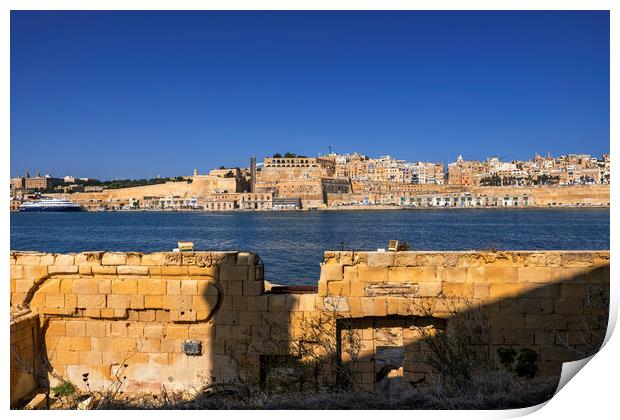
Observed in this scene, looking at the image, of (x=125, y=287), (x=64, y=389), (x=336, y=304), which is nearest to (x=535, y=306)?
(x=336, y=304)

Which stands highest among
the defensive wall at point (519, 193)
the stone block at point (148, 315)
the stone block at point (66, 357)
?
the defensive wall at point (519, 193)

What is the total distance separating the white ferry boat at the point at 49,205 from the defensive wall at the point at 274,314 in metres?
82.7

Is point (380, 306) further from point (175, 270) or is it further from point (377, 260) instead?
point (175, 270)

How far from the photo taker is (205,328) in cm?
509

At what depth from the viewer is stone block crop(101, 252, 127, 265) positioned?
5.19 meters

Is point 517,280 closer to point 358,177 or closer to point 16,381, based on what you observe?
point 16,381

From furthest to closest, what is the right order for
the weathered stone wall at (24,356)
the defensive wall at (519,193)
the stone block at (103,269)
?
the defensive wall at (519,193), the stone block at (103,269), the weathered stone wall at (24,356)

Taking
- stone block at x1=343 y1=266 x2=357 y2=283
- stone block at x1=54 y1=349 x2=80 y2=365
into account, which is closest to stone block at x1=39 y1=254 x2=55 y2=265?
stone block at x1=54 y1=349 x2=80 y2=365

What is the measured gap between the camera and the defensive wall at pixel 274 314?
4742 millimetres

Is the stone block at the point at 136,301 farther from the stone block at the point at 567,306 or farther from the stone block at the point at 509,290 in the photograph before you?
the stone block at the point at 567,306

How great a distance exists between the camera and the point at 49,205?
267ft

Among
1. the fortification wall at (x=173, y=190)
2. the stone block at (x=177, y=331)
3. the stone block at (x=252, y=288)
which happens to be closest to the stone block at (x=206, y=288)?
the stone block at (x=252, y=288)

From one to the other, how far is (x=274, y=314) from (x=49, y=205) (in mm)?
85909
